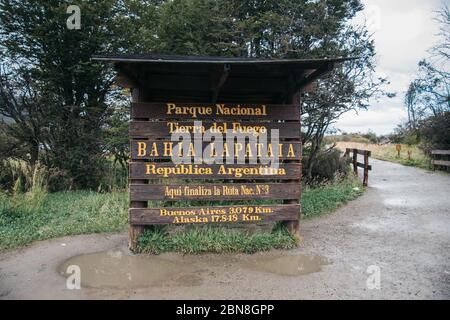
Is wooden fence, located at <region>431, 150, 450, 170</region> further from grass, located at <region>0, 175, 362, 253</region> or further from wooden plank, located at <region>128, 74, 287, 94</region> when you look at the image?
wooden plank, located at <region>128, 74, 287, 94</region>

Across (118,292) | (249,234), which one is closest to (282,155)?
(249,234)

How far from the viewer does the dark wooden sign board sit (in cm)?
601

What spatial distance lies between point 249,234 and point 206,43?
8351 millimetres

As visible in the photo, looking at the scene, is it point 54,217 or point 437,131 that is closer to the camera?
point 54,217

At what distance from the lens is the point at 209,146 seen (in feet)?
20.2

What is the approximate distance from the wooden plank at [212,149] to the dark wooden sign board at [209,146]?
0.02 m

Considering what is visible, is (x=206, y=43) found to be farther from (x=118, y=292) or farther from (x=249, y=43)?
(x=118, y=292)

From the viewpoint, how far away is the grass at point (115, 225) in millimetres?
6031

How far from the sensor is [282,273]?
5121 mm

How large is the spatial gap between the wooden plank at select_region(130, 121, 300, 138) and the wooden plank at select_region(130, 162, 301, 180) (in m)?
0.51

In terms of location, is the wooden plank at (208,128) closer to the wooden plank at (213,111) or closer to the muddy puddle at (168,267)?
the wooden plank at (213,111)

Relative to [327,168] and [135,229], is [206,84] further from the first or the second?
[327,168]

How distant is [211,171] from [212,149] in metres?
0.37

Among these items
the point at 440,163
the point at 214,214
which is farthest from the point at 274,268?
the point at 440,163
